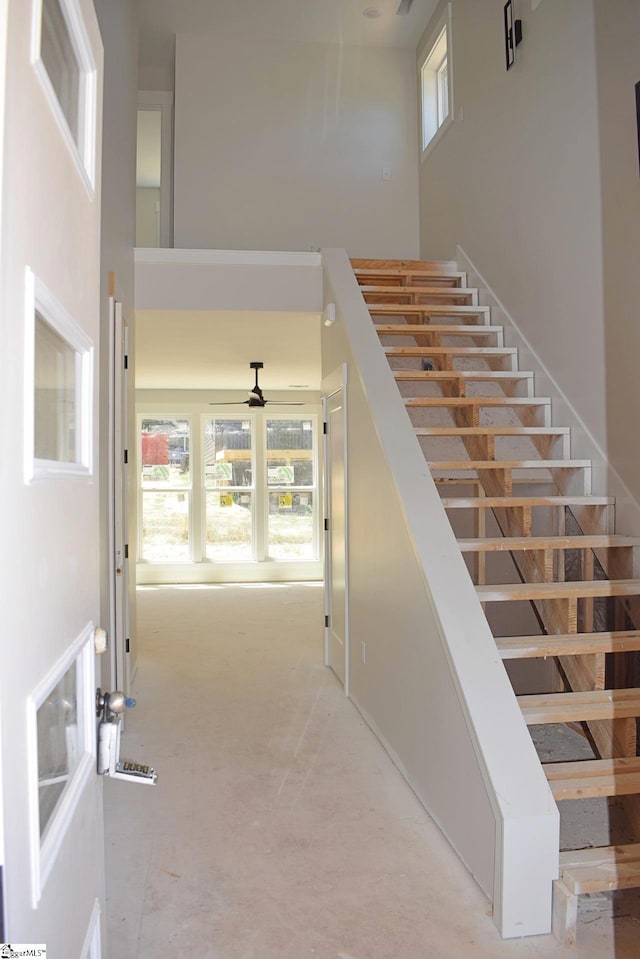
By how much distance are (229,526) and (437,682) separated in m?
7.12

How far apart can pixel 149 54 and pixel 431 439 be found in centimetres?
516

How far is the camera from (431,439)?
4.57 metres

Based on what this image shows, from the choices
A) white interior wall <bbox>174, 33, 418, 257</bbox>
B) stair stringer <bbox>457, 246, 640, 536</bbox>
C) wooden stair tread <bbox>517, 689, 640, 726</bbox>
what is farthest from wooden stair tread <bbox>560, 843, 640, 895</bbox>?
white interior wall <bbox>174, 33, 418, 257</bbox>

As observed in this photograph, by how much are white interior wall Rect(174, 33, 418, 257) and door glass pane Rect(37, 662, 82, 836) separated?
6248 millimetres

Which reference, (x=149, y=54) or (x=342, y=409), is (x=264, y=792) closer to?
(x=342, y=409)

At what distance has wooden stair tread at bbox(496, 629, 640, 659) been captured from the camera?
8.90 ft

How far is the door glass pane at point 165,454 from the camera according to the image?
372 inches

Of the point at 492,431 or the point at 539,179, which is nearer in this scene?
the point at 492,431

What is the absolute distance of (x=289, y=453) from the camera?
973 centimetres

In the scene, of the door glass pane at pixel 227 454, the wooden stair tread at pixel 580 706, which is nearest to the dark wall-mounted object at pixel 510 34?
the wooden stair tread at pixel 580 706

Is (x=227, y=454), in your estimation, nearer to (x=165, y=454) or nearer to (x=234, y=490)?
(x=234, y=490)

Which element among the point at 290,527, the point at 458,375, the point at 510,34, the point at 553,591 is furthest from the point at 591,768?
the point at 290,527

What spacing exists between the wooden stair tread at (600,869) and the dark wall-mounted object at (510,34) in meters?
4.66

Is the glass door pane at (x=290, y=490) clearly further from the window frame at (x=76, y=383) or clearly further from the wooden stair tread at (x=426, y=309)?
the window frame at (x=76, y=383)
